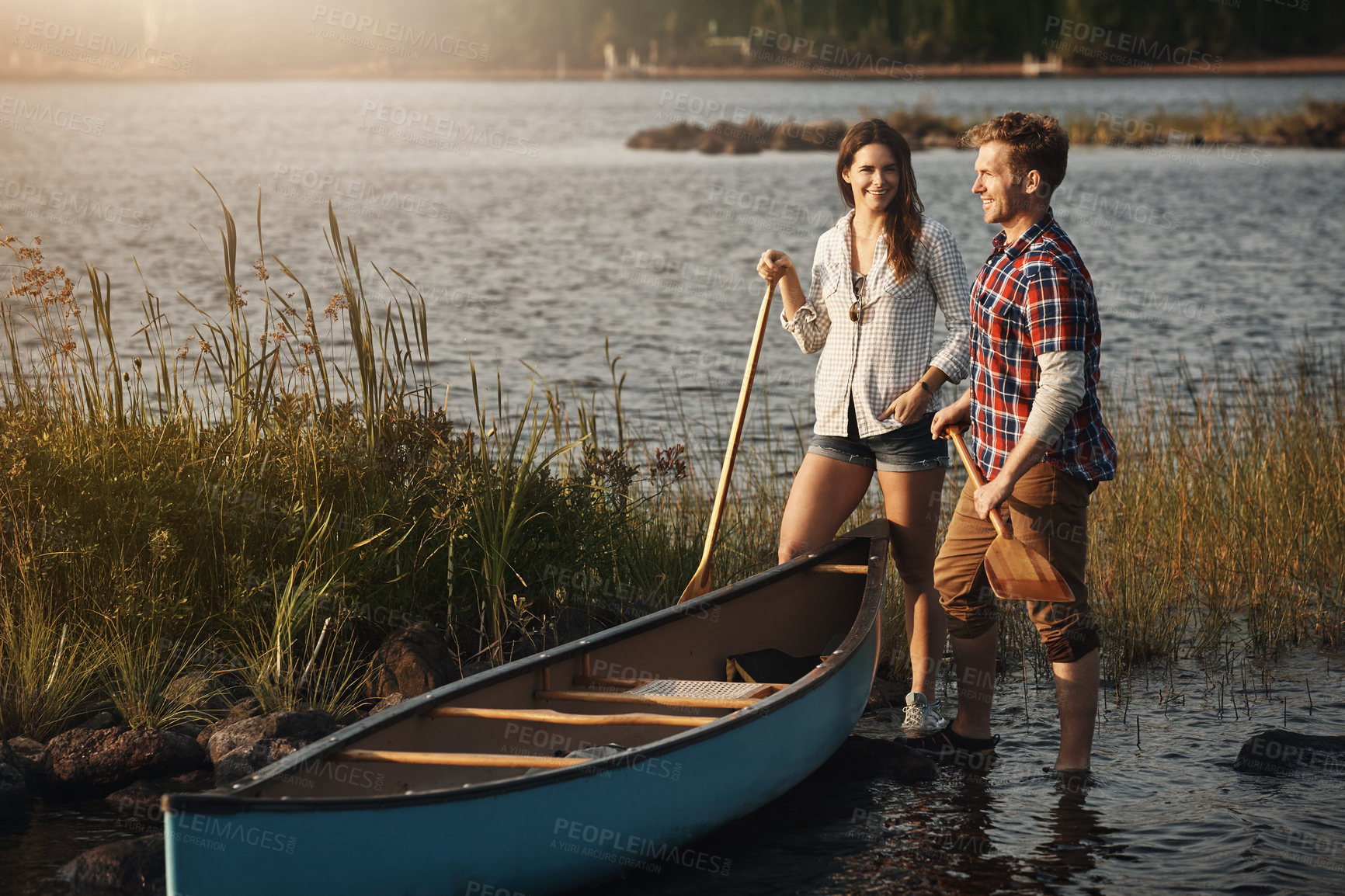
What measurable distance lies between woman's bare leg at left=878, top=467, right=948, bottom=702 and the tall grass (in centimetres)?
140

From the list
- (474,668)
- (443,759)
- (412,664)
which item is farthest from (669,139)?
(443,759)

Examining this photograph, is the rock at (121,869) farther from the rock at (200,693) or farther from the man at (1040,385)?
the man at (1040,385)

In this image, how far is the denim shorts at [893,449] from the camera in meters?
4.62

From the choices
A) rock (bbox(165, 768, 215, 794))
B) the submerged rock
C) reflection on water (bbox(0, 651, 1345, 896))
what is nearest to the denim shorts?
reflection on water (bbox(0, 651, 1345, 896))

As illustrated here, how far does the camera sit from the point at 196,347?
12859mm

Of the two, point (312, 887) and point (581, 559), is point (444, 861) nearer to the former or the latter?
point (312, 887)

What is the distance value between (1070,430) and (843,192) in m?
1.29

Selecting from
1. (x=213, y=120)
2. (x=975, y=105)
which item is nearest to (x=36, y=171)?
(x=213, y=120)

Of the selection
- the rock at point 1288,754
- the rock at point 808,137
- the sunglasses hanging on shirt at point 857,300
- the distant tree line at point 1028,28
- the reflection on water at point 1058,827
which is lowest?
the reflection on water at point 1058,827

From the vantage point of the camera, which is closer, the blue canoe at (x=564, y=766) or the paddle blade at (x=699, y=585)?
the blue canoe at (x=564, y=766)

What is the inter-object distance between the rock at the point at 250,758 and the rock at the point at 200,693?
414 mm

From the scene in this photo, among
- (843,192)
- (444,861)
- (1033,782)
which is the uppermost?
(843,192)

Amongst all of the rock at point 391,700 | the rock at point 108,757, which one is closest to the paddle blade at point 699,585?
the rock at point 391,700

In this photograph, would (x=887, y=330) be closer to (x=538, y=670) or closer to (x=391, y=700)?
(x=538, y=670)
